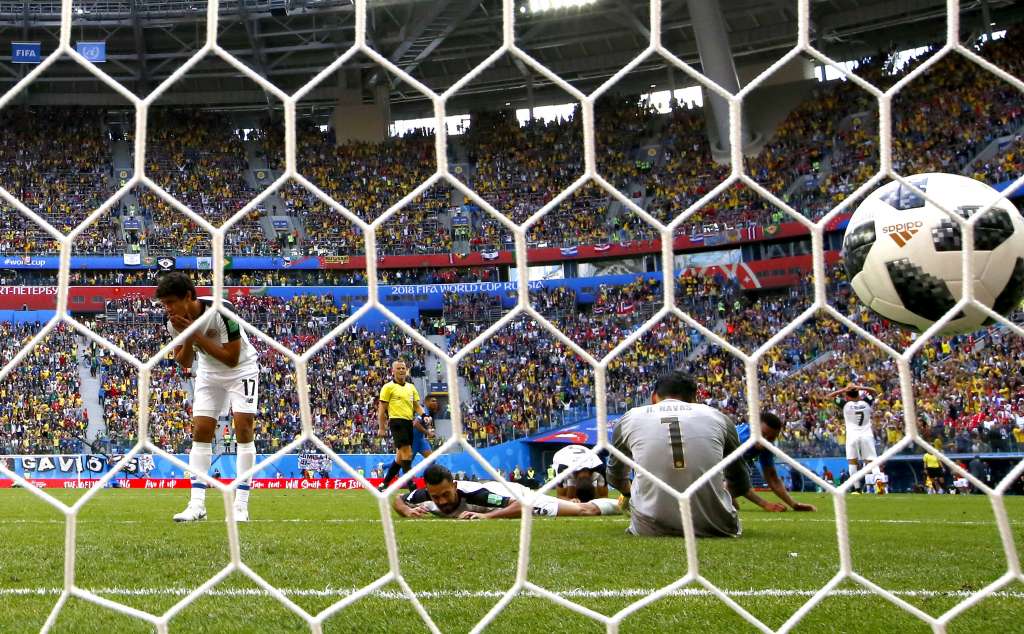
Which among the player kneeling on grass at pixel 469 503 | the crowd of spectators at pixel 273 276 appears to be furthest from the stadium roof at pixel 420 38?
the player kneeling on grass at pixel 469 503

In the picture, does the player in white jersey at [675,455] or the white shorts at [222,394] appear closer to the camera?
the player in white jersey at [675,455]

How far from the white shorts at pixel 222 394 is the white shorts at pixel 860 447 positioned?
644cm

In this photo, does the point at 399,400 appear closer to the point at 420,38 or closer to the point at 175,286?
the point at 175,286

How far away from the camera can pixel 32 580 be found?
8.80ft

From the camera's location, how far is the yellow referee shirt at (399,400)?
790cm

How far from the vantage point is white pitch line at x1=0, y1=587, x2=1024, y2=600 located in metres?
2.37

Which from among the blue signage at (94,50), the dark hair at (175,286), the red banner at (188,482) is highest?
→ the blue signage at (94,50)

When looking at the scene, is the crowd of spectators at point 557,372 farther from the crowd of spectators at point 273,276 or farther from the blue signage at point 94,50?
the blue signage at point 94,50

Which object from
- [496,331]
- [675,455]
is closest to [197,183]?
[675,455]

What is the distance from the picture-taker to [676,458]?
372 cm

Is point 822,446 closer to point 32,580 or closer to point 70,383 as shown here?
point 32,580

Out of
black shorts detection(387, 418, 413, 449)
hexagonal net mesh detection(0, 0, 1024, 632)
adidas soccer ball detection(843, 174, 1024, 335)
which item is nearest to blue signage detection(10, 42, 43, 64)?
black shorts detection(387, 418, 413, 449)

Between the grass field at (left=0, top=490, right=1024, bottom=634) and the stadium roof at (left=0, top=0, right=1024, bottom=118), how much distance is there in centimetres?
1978

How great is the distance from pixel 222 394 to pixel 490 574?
2.69 m
